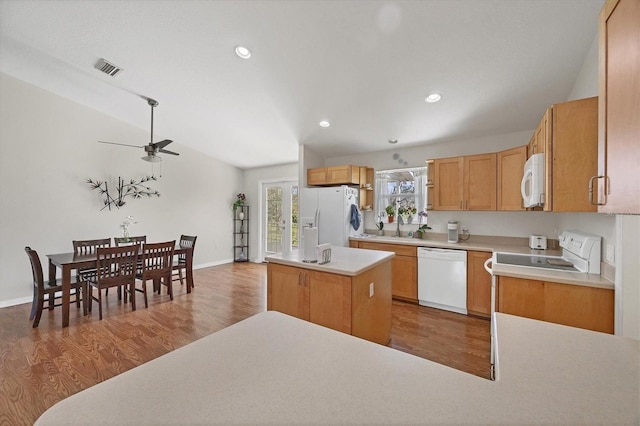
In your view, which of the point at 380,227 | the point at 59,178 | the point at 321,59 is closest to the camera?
the point at 321,59

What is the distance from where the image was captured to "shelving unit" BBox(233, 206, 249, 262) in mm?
6867

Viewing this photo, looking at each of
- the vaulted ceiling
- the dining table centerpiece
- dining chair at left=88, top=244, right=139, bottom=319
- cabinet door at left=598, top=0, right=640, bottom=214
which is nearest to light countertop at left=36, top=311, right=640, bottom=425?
cabinet door at left=598, top=0, right=640, bottom=214

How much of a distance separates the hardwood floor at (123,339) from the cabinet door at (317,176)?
217cm

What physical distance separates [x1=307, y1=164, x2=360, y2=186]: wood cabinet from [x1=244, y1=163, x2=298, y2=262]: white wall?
1.80 m

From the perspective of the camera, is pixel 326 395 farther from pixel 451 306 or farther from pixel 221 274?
pixel 221 274

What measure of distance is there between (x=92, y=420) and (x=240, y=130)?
4486 millimetres

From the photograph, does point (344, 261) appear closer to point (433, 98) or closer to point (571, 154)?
point (571, 154)

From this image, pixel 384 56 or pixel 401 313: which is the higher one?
pixel 384 56

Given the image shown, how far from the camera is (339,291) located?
2.14 m

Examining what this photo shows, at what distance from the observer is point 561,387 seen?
673mm

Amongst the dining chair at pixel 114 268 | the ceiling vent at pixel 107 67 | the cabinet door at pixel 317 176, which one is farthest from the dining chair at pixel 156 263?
the cabinet door at pixel 317 176

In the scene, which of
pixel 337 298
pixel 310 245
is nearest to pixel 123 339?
pixel 310 245

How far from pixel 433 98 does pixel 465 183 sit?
4.29 feet

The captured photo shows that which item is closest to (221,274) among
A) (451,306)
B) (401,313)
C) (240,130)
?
(240,130)
